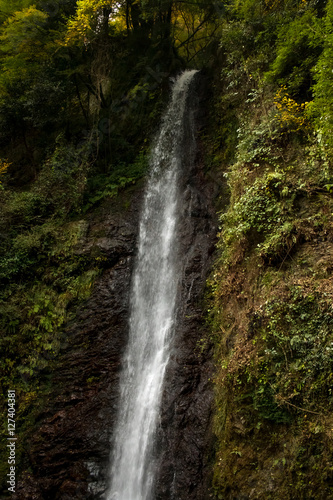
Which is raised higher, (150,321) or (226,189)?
(226,189)

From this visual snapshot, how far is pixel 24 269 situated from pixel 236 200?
675cm

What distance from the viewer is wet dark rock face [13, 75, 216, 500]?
6719 millimetres

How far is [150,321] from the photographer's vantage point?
29.2 feet

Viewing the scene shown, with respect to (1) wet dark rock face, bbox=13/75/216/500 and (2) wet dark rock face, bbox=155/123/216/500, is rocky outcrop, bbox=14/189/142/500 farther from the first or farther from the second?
(2) wet dark rock face, bbox=155/123/216/500

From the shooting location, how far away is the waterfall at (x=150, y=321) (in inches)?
289

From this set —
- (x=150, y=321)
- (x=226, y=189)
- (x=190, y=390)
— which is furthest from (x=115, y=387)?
(x=226, y=189)

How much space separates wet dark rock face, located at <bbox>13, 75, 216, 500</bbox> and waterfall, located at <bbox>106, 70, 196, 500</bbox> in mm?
254

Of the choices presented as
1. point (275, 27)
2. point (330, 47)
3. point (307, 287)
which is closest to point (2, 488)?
point (307, 287)

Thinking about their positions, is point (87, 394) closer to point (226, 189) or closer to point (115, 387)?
point (115, 387)

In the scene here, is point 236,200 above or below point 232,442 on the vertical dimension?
above

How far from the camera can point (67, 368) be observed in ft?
29.6

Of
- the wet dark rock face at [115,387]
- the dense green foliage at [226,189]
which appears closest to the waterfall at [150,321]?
the wet dark rock face at [115,387]

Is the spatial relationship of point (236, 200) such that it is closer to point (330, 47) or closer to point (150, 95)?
point (330, 47)

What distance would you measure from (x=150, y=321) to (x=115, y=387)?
1836 millimetres
